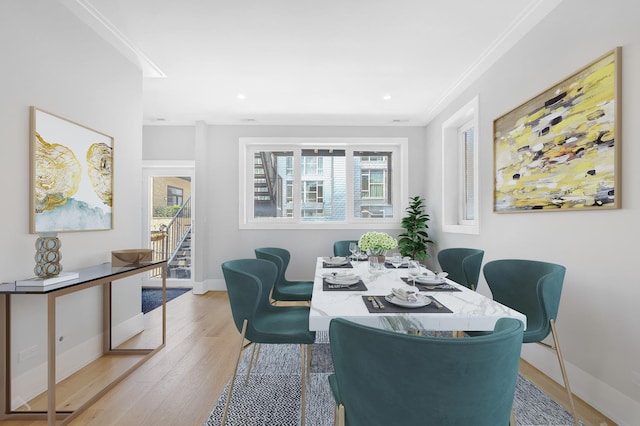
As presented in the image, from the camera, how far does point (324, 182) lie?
17.6ft

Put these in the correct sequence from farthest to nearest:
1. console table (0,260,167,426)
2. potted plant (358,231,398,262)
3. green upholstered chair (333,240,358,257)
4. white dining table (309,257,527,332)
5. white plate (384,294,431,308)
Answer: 1. green upholstered chair (333,240,358,257)
2. potted plant (358,231,398,262)
3. console table (0,260,167,426)
4. white plate (384,294,431,308)
5. white dining table (309,257,527,332)

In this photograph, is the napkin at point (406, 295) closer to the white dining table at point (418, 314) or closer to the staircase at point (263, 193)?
the white dining table at point (418, 314)

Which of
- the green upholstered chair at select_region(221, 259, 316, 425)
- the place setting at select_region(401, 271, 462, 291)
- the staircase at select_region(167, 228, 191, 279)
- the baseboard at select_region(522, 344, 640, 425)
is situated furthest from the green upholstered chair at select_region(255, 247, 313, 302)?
the staircase at select_region(167, 228, 191, 279)

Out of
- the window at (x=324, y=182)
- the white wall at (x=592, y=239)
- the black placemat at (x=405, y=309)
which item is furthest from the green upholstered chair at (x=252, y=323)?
the window at (x=324, y=182)

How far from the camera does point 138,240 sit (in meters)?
3.33

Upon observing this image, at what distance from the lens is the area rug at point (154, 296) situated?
4285 mm

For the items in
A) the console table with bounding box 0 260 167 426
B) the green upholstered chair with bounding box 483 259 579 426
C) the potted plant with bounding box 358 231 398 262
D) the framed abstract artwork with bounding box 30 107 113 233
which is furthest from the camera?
the potted plant with bounding box 358 231 398 262

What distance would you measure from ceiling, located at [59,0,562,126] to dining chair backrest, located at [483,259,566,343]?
191cm

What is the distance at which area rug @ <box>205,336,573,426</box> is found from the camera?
1.86 meters

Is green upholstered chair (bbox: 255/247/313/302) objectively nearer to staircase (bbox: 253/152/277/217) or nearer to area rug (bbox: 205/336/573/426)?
area rug (bbox: 205/336/573/426)

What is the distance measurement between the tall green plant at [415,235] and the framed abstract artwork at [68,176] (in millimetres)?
3773

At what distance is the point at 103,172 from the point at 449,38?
10.8 feet

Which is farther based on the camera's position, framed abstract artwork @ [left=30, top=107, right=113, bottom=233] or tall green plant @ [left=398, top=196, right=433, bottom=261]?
tall green plant @ [left=398, top=196, right=433, bottom=261]

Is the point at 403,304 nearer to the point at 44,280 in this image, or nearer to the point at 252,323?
the point at 252,323
